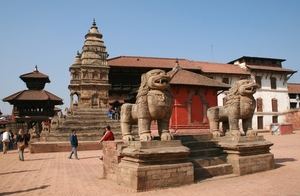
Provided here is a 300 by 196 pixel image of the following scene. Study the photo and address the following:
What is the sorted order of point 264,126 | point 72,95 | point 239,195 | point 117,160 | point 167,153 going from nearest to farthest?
point 239,195 < point 167,153 < point 117,160 < point 72,95 < point 264,126

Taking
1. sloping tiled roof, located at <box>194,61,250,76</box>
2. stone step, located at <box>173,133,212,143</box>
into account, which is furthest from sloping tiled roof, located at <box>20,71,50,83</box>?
stone step, located at <box>173,133,212,143</box>

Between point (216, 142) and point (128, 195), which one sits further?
point (216, 142)

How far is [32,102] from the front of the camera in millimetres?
31719

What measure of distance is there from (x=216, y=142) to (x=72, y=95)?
24036 mm

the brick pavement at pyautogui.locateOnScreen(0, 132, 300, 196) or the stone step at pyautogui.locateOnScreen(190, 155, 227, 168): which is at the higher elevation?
the stone step at pyautogui.locateOnScreen(190, 155, 227, 168)

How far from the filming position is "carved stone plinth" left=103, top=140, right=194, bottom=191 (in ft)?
18.2

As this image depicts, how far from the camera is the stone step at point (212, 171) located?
658cm

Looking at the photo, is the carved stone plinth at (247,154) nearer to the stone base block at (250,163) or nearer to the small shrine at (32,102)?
the stone base block at (250,163)

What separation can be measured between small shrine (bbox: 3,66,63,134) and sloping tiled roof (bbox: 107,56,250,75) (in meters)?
9.23

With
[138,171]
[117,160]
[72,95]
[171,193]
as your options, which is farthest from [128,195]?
[72,95]

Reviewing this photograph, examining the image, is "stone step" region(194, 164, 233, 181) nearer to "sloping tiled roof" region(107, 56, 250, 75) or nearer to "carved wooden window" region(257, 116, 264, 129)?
"sloping tiled roof" region(107, 56, 250, 75)

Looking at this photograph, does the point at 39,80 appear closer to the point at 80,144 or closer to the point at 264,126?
the point at 80,144

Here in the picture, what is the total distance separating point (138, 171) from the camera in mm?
5453

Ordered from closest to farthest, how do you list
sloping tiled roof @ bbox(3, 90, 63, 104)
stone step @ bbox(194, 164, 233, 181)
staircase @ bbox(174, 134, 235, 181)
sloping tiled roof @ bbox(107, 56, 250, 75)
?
stone step @ bbox(194, 164, 233, 181) → staircase @ bbox(174, 134, 235, 181) → sloping tiled roof @ bbox(3, 90, 63, 104) → sloping tiled roof @ bbox(107, 56, 250, 75)
